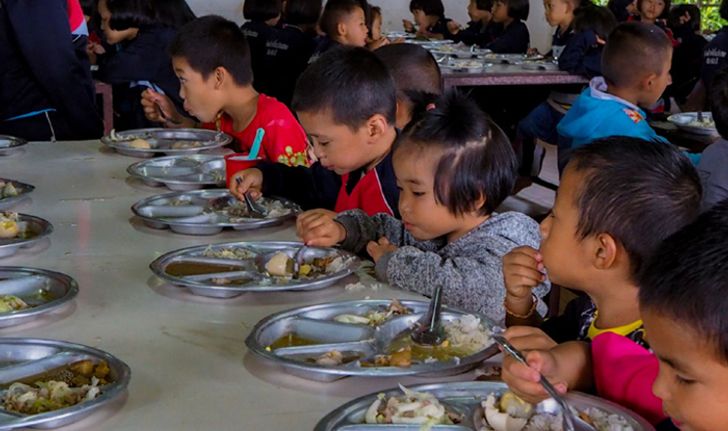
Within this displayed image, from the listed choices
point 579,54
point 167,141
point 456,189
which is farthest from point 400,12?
point 456,189

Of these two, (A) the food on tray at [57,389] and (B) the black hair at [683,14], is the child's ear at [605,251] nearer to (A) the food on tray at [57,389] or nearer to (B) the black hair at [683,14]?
(A) the food on tray at [57,389]

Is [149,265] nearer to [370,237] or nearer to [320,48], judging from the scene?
[370,237]

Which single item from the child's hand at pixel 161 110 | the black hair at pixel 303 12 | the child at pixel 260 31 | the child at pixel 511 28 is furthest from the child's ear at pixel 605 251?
the child at pixel 511 28

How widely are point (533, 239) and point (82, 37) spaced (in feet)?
9.23

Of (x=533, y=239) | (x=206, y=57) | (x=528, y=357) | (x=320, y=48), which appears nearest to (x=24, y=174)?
(x=206, y=57)

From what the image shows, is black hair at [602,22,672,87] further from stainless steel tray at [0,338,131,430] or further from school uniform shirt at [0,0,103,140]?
stainless steel tray at [0,338,131,430]

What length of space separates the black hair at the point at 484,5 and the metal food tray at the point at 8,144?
6.64 metres

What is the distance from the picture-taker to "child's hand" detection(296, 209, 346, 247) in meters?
1.95

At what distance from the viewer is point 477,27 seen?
30.5ft

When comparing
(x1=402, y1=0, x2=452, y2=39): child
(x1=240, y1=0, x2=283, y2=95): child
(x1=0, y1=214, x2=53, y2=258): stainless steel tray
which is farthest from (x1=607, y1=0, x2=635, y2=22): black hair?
(x1=0, y1=214, x2=53, y2=258): stainless steel tray

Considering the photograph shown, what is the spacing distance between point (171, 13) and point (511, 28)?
3839mm

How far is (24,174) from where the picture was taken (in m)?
2.69

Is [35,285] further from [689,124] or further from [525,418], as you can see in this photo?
[689,124]

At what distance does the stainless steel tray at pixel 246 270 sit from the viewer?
1.65m
